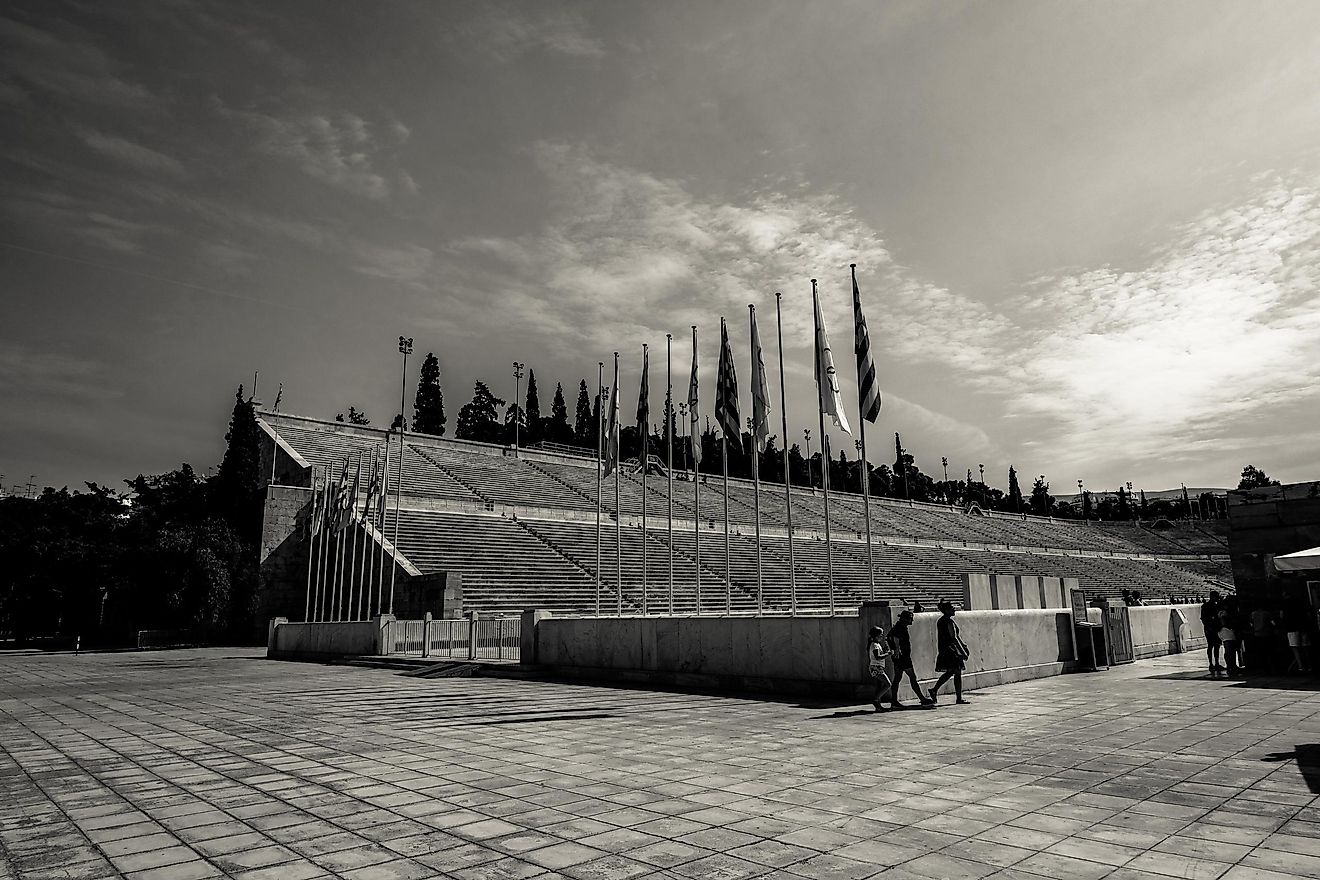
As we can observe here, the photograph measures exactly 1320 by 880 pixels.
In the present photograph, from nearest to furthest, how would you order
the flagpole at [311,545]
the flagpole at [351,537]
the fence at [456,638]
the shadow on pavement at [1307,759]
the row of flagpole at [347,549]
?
the shadow on pavement at [1307,759]
the fence at [456,638]
the flagpole at [351,537]
the row of flagpole at [347,549]
the flagpole at [311,545]

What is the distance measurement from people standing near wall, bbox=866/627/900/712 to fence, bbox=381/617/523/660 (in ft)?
38.3

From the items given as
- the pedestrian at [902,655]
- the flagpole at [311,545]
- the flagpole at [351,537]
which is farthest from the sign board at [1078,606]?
the flagpole at [311,545]

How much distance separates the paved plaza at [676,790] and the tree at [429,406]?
70.1 meters

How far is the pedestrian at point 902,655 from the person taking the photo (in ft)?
38.4

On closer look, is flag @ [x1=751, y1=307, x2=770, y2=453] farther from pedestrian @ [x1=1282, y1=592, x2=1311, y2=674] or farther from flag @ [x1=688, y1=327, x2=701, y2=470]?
pedestrian @ [x1=1282, y1=592, x2=1311, y2=674]

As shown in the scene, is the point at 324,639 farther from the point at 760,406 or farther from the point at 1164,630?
the point at 1164,630

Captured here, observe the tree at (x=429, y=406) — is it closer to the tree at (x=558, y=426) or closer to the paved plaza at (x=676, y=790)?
the tree at (x=558, y=426)

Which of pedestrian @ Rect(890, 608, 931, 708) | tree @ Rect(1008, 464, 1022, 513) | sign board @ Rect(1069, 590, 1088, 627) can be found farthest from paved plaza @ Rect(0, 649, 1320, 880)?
tree @ Rect(1008, 464, 1022, 513)

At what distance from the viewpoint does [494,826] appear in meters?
5.61

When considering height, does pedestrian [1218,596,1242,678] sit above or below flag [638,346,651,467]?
below

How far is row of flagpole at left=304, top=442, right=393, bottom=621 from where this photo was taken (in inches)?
1182

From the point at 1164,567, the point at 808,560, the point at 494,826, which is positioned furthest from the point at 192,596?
the point at 1164,567

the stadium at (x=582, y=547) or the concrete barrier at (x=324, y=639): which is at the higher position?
the stadium at (x=582, y=547)

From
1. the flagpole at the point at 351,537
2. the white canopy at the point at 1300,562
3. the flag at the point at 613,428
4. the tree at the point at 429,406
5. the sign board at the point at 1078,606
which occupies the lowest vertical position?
the sign board at the point at 1078,606
